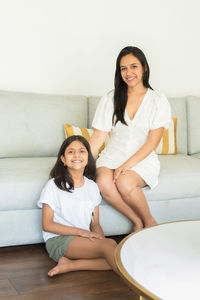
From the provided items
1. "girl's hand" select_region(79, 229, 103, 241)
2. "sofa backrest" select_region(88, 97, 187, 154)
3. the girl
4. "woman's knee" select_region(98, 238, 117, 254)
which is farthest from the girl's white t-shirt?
"sofa backrest" select_region(88, 97, 187, 154)

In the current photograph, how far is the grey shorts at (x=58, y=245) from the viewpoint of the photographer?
2088 mm

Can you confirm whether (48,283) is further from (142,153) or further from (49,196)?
(142,153)

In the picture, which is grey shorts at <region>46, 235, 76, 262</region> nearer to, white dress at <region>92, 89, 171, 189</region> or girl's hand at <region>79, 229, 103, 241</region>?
girl's hand at <region>79, 229, 103, 241</region>

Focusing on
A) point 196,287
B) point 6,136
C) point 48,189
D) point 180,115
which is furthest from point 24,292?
point 180,115

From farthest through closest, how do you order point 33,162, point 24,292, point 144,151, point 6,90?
point 6,90, point 33,162, point 144,151, point 24,292

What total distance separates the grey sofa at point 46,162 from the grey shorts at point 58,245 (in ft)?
0.68

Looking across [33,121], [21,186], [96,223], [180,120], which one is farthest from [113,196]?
[180,120]

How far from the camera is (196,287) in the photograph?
3.78 feet

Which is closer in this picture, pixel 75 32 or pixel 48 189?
pixel 48 189

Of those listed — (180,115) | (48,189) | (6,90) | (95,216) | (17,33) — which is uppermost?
(17,33)

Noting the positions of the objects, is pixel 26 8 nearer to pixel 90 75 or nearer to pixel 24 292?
pixel 90 75

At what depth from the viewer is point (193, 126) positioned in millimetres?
3320

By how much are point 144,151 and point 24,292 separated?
1035 millimetres

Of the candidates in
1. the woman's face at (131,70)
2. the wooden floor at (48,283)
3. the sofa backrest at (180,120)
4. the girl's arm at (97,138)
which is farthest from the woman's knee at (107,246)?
the sofa backrest at (180,120)
